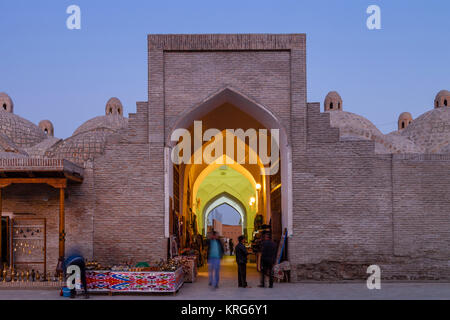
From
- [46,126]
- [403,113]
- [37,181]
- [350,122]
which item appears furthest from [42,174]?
[403,113]

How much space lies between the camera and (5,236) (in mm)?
14227

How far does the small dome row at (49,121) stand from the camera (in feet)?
113

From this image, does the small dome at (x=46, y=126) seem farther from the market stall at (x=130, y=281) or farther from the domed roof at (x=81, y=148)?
the market stall at (x=130, y=281)

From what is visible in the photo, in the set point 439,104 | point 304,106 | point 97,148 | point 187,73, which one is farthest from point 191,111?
point 439,104

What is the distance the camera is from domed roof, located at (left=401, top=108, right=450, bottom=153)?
28.2m

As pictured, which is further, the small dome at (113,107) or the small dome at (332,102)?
the small dome at (113,107)

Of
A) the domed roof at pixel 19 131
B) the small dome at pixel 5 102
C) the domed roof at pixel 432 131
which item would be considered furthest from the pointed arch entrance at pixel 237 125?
the small dome at pixel 5 102

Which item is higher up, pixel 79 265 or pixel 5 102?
pixel 5 102

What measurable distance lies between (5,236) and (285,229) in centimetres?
706

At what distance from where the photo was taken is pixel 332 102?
35.6 meters

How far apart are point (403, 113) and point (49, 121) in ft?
82.1

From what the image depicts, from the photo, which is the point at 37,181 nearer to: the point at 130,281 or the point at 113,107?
the point at 130,281

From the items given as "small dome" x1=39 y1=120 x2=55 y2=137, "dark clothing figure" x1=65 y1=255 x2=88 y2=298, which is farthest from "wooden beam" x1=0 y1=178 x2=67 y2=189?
"small dome" x1=39 y1=120 x2=55 y2=137
